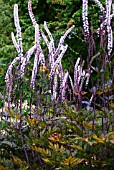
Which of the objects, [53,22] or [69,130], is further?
[53,22]

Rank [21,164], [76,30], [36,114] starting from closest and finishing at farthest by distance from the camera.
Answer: [21,164], [36,114], [76,30]

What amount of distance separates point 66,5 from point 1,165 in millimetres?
4772

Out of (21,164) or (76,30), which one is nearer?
(21,164)

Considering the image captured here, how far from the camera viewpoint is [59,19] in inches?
251

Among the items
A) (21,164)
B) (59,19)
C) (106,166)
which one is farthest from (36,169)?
(59,19)

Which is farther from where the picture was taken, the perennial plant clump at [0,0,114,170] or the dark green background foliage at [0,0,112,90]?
the dark green background foliage at [0,0,112,90]

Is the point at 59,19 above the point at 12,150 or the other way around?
above

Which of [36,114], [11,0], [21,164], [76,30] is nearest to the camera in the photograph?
[21,164]

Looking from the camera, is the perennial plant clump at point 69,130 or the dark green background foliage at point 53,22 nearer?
the perennial plant clump at point 69,130

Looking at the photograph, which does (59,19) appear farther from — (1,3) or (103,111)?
(103,111)

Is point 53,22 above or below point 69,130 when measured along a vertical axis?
above

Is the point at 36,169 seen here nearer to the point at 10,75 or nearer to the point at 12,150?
the point at 12,150

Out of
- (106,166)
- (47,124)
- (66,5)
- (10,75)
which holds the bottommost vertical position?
(106,166)

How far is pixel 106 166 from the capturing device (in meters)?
1.95
